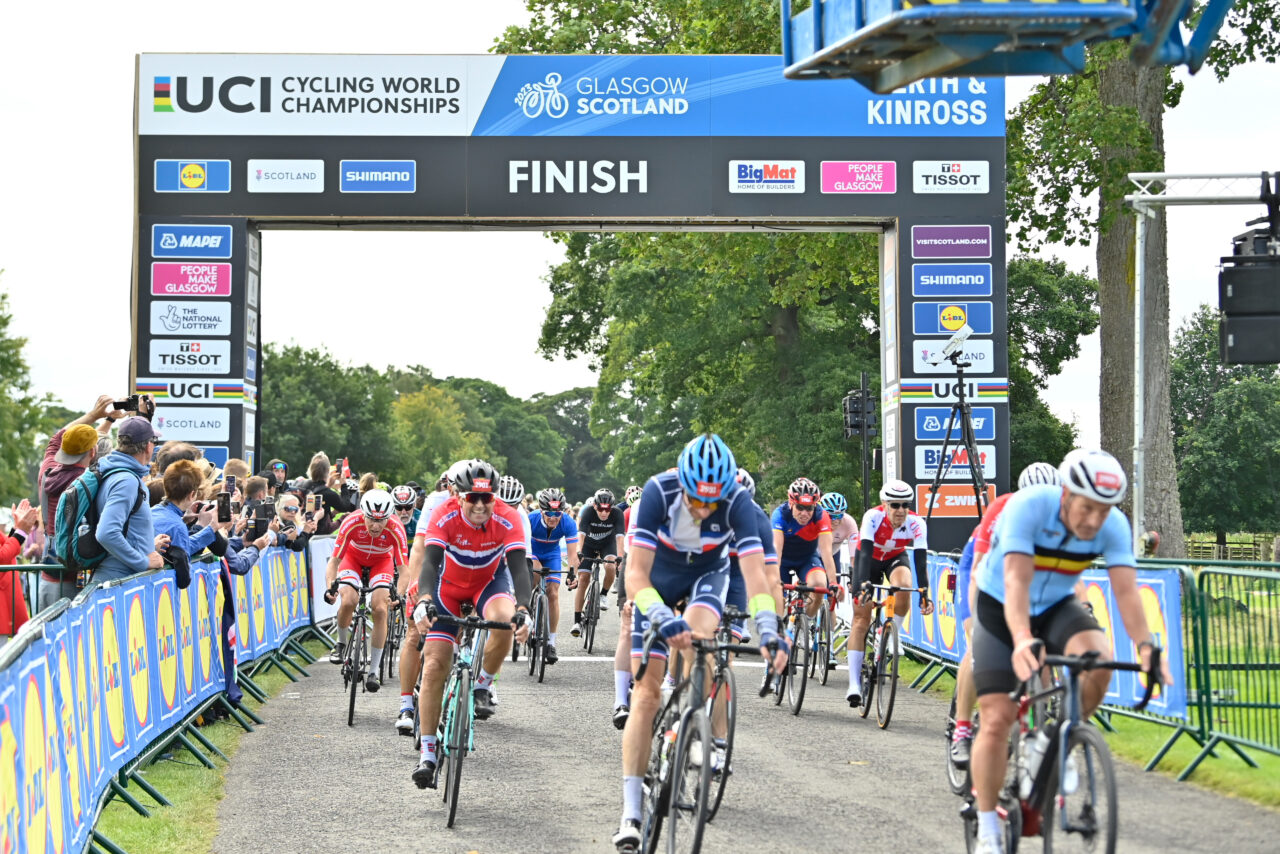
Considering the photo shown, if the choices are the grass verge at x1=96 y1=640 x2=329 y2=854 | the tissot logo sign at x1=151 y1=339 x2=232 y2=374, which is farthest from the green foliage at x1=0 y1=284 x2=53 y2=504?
the grass verge at x1=96 y1=640 x2=329 y2=854

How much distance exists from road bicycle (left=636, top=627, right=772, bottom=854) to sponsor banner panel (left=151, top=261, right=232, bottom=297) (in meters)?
12.7

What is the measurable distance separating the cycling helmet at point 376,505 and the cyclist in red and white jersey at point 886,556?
4046 mm

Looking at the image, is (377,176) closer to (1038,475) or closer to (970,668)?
(1038,475)

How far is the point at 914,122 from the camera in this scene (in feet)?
60.6

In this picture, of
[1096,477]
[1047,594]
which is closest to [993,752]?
[1047,594]

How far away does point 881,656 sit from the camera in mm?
12586

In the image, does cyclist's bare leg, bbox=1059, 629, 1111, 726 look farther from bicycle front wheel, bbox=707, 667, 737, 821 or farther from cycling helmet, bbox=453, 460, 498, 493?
cycling helmet, bbox=453, 460, 498, 493

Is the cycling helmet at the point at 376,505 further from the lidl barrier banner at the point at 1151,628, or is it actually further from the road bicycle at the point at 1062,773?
the road bicycle at the point at 1062,773

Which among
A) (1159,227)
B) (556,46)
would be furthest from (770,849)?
(556,46)

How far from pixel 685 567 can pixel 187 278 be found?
12.0 meters

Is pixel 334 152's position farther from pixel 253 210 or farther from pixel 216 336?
pixel 216 336

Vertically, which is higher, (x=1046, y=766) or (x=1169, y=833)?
(x=1046, y=766)

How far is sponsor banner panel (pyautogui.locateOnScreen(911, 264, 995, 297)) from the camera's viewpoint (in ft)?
61.4

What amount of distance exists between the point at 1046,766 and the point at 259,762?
6.24 meters
